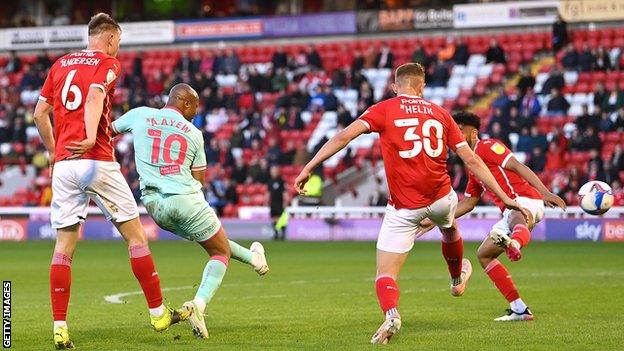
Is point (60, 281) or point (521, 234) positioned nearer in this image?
point (60, 281)

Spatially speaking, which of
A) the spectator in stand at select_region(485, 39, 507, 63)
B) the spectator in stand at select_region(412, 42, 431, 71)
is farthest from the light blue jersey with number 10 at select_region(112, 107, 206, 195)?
the spectator in stand at select_region(485, 39, 507, 63)

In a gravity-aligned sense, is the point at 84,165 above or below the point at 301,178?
above

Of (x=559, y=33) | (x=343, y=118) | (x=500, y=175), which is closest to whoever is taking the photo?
(x=500, y=175)

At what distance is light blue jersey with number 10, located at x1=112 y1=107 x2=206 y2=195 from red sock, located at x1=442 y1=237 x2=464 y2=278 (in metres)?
2.58

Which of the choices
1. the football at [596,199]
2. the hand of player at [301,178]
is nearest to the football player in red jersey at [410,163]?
the hand of player at [301,178]

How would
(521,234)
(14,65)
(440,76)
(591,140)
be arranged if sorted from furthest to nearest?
1. (14,65)
2. (440,76)
3. (591,140)
4. (521,234)

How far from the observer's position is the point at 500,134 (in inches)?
1265

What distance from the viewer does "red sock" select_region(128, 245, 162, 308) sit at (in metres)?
10.5

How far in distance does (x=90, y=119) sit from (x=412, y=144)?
9.11ft

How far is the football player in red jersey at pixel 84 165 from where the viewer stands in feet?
33.8

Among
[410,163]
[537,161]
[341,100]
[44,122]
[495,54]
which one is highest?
[44,122]

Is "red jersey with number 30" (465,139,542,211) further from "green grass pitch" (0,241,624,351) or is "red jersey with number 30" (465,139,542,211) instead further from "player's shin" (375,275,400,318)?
"player's shin" (375,275,400,318)

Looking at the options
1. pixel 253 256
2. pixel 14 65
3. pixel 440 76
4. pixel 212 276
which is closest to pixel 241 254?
pixel 253 256

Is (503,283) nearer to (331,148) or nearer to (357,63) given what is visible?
(331,148)
